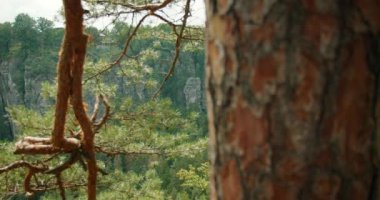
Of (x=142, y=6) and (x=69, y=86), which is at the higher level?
(x=142, y=6)

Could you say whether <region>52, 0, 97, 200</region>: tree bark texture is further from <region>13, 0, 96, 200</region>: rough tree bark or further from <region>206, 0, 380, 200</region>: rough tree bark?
<region>206, 0, 380, 200</region>: rough tree bark

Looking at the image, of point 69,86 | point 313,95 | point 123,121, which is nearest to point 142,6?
point 123,121

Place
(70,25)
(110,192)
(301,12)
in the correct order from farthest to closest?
(110,192)
(70,25)
(301,12)

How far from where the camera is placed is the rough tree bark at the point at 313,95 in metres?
0.36

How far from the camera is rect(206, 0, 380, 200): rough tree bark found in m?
→ 0.36

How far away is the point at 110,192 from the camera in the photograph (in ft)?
10.1

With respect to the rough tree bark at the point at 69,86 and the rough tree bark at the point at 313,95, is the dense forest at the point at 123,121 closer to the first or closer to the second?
the rough tree bark at the point at 69,86

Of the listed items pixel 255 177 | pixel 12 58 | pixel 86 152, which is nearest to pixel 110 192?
pixel 86 152

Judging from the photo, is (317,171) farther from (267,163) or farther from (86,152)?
(86,152)

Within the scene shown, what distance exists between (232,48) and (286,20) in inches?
1.9

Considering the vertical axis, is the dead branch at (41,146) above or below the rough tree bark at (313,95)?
below

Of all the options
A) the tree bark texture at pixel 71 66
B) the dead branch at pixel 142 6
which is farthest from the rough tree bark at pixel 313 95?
the dead branch at pixel 142 6

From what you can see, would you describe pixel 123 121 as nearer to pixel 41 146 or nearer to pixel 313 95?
pixel 41 146

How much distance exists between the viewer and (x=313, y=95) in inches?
14.4
